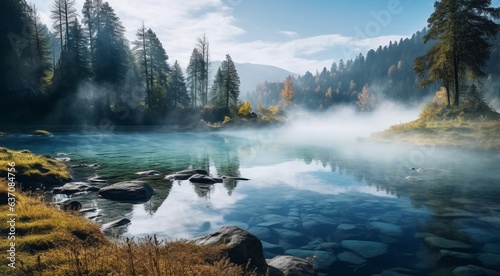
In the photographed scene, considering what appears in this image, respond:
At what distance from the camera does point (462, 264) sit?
775cm

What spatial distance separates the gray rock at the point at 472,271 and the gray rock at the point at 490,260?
372 mm

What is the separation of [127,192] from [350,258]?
10069mm

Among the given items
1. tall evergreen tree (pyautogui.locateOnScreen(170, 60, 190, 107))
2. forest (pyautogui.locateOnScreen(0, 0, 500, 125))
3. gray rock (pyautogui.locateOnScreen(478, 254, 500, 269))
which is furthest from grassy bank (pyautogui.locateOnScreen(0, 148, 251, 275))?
tall evergreen tree (pyautogui.locateOnScreen(170, 60, 190, 107))

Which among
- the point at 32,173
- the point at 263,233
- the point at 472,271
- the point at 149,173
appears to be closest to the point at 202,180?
the point at 149,173

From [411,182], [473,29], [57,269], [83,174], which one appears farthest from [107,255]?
[473,29]

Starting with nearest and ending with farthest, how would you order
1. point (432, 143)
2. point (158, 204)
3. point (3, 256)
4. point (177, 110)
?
point (3, 256)
point (158, 204)
point (432, 143)
point (177, 110)

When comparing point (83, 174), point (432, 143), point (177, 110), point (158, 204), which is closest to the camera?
point (158, 204)

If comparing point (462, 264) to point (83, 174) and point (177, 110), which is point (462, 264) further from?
point (177, 110)

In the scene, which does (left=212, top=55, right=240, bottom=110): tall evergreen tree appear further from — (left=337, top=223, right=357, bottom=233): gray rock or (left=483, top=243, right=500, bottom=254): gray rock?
(left=483, top=243, right=500, bottom=254): gray rock

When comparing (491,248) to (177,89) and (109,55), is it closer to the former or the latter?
(109,55)

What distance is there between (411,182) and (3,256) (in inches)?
734

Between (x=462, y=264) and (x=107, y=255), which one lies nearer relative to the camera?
(x=107, y=255)

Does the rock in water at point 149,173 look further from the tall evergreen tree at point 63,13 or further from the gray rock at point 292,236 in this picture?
the tall evergreen tree at point 63,13

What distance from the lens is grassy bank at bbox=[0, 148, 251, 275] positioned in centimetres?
470
